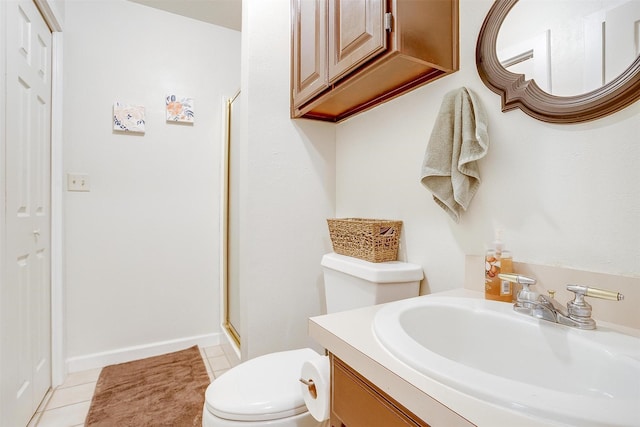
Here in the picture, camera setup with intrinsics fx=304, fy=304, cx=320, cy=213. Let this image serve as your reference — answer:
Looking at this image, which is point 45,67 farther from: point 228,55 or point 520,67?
point 520,67

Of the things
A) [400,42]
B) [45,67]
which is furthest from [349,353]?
[45,67]

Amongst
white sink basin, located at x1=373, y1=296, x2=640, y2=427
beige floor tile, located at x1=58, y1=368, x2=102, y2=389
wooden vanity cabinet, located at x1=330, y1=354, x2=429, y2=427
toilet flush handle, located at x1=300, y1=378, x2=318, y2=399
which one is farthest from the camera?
beige floor tile, located at x1=58, y1=368, x2=102, y2=389

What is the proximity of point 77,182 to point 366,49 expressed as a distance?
1.84m

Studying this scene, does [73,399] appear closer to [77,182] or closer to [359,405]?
[77,182]

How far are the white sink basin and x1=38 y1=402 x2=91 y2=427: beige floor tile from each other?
1624mm

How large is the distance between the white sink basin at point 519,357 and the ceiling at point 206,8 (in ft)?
7.02

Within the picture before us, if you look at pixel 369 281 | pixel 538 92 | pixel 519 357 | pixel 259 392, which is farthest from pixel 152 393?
pixel 538 92

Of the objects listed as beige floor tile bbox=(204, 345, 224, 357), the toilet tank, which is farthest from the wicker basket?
beige floor tile bbox=(204, 345, 224, 357)

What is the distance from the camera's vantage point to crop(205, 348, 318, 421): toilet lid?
89cm

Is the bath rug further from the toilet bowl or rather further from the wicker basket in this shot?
the wicker basket

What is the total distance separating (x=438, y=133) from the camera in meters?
0.97

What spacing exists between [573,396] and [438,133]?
757 millimetres

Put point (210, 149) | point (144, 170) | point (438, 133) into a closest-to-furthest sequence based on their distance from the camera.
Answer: point (438, 133) < point (144, 170) < point (210, 149)

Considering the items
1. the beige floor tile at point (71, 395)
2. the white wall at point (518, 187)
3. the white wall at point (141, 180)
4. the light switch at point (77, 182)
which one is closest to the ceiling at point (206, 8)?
the white wall at point (141, 180)
